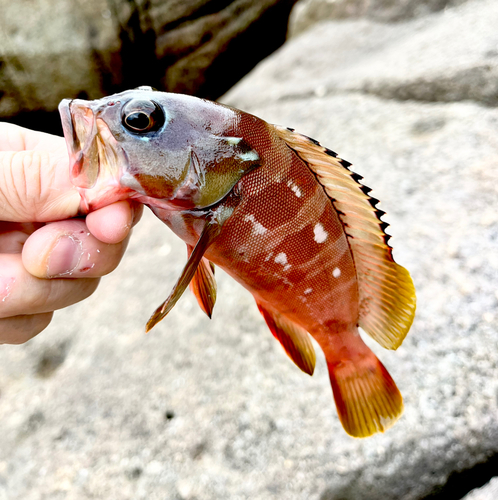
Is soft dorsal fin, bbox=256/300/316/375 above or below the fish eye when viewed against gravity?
below

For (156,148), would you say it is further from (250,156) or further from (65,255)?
(65,255)

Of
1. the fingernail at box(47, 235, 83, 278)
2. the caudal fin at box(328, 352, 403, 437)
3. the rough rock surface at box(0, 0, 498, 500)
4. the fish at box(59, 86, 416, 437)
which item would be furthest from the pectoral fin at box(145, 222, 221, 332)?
the rough rock surface at box(0, 0, 498, 500)

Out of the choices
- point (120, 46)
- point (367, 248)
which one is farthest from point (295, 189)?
point (120, 46)

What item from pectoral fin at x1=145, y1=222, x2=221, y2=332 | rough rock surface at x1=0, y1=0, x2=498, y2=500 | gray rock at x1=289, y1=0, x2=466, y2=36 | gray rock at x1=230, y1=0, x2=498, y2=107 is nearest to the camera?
pectoral fin at x1=145, y1=222, x2=221, y2=332

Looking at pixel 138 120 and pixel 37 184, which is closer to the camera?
pixel 138 120

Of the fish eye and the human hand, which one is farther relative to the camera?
the human hand

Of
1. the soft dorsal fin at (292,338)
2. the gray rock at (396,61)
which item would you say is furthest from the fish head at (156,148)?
the gray rock at (396,61)

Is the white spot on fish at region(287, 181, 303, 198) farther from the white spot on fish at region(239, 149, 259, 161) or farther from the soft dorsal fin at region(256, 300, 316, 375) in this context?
the soft dorsal fin at region(256, 300, 316, 375)
